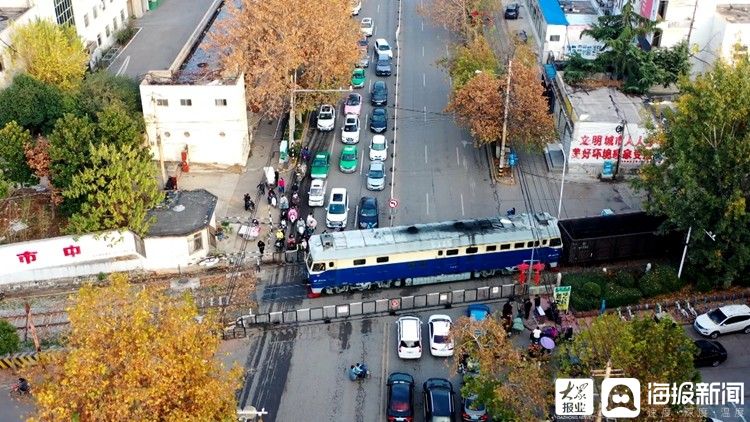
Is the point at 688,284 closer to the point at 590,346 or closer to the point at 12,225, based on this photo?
the point at 590,346

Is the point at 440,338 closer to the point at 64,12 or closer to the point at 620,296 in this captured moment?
the point at 620,296

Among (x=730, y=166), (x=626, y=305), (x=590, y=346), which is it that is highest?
(x=730, y=166)

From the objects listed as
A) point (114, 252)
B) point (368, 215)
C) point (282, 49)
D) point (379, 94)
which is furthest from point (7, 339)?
point (379, 94)

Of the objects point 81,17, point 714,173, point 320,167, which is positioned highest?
point 81,17

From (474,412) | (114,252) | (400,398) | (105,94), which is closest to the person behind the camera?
(474,412)

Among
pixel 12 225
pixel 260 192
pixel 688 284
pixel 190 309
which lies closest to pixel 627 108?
pixel 688 284

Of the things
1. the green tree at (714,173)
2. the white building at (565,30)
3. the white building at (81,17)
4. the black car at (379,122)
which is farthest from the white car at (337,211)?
the white building at (565,30)

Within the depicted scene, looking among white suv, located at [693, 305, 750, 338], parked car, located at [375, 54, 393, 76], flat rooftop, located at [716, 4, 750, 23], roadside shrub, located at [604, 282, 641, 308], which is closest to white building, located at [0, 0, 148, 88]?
parked car, located at [375, 54, 393, 76]
